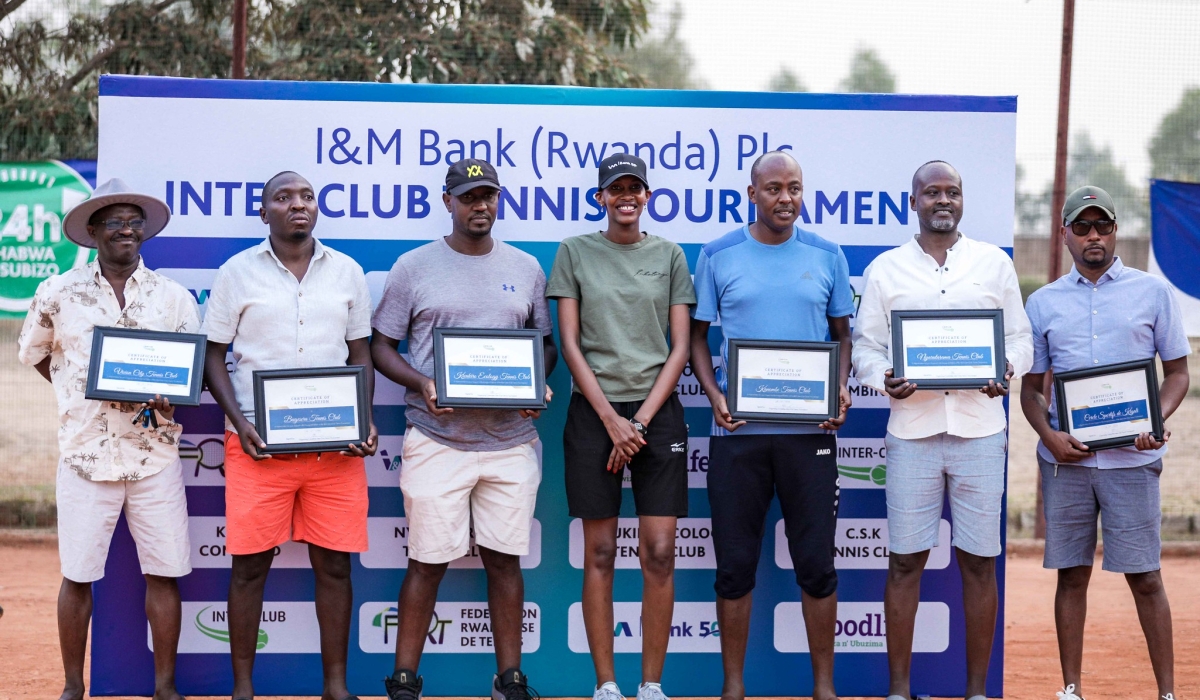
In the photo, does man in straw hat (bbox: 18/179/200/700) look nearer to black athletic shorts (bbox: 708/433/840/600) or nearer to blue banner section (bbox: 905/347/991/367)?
black athletic shorts (bbox: 708/433/840/600)

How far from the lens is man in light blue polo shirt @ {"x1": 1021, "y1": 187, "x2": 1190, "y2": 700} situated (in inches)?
180

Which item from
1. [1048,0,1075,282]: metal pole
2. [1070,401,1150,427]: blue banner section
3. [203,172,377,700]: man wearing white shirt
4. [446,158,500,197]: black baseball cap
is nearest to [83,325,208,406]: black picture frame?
[203,172,377,700]: man wearing white shirt

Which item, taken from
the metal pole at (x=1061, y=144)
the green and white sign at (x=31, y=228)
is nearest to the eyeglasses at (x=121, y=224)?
the green and white sign at (x=31, y=228)

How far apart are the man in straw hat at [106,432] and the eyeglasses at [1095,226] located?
12.3ft

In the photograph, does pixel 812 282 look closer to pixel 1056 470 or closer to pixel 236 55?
pixel 1056 470

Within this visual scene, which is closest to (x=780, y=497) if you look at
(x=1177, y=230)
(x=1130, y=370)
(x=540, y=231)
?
(x=1130, y=370)

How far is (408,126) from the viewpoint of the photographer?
516 centimetres

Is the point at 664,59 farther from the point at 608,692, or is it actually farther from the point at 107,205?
the point at 608,692

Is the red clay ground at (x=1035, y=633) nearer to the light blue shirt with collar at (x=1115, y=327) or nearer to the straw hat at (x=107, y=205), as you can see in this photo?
the light blue shirt with collar at (x=1115, y=327)

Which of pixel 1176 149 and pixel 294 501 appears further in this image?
pixel 1176 149

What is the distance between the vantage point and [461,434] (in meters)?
4.60

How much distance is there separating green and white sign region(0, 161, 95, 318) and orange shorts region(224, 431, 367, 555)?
399 cm

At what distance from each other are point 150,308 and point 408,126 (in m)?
1.42

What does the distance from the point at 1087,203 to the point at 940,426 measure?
1123 millimetres
